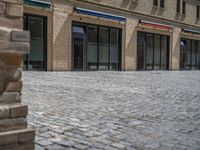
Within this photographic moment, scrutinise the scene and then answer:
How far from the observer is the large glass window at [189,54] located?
121 ft

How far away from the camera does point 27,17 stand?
21.1 meters

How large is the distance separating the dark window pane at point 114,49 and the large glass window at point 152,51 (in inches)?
116

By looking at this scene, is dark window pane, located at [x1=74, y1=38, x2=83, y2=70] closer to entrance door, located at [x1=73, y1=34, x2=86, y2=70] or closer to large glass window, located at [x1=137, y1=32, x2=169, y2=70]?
entrance door, located at [x1=73, y1=34, x2=86, y2=70]

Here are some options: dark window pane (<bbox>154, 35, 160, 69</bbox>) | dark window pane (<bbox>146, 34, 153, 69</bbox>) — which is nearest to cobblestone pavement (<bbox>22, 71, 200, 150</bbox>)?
dark window pane (<bbox>146, 34, 153, 69</bbox>)

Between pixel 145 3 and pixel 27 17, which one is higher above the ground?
pixel 145 3

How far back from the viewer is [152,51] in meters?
32.1

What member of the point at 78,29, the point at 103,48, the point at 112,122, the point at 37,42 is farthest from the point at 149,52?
the point at 112,122

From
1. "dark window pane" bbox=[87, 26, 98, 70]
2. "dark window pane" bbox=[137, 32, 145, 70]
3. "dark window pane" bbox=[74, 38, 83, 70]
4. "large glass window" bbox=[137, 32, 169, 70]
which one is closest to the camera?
"dark window pane" bbox=[74, 38, 83, 70]

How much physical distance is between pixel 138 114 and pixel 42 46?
15.8 m

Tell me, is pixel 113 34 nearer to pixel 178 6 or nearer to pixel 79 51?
pixel 79 51

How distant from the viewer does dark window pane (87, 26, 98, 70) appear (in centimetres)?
2536

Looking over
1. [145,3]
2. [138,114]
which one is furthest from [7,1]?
[145,3]

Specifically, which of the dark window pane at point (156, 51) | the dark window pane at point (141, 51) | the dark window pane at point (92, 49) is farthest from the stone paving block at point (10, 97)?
the dark window pane at point (156, 51)

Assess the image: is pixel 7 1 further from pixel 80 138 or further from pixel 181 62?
pixel 181 62
